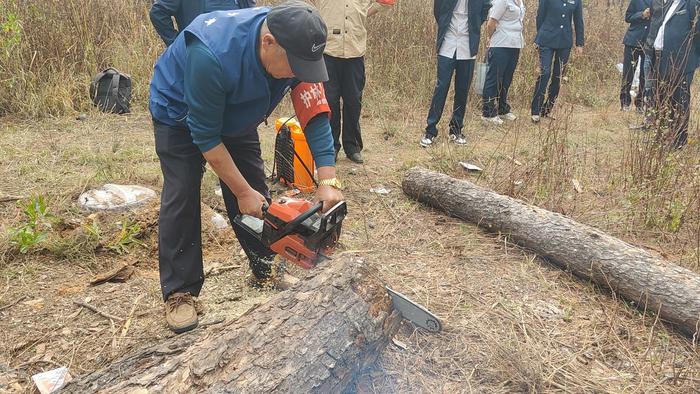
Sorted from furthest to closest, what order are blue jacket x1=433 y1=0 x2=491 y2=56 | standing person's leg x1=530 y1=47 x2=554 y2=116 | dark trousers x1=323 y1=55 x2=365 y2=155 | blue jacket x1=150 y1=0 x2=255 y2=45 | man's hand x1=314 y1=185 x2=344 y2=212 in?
1. standing person's leg x1=530 y1=47 x2=554 y2=116
2. blue jacket x1=433 y1=0 x2=491 y2=56
3. dark trousers x1=323 y1=55 x2=365 y2=155
4. blue jacket x1=150 y1=0 x2=255 y2=45
5. man's hand x1=314 y1=185 x2=344 y2=212

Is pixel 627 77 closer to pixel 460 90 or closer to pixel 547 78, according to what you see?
pixel 547 78

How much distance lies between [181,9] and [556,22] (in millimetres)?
4618

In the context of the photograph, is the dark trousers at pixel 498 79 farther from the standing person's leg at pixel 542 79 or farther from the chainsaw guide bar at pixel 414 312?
the chainsaw guide bar at pixel 414 312

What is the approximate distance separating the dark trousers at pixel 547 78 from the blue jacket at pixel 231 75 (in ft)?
16.8

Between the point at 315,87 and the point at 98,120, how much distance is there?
13.8ft

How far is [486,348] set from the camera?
94.9 inches

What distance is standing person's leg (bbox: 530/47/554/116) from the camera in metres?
6.49

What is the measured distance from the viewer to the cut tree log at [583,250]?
104 inches

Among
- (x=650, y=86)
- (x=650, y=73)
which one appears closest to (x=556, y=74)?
(x=650, y=73)

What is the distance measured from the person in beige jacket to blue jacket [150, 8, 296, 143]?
231 centimetres

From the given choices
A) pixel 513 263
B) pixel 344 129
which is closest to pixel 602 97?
pixel 344 129

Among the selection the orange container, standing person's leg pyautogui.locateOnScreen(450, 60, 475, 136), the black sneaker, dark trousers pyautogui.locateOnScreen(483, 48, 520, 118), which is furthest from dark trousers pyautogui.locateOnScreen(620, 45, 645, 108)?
the orange container

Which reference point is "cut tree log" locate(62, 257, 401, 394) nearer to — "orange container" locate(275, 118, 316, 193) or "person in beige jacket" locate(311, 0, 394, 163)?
"orange container" locate(275, 118, 316, 193)

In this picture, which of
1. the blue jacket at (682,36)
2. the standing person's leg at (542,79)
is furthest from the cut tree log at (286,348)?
the standing person's leg at (542,79)
